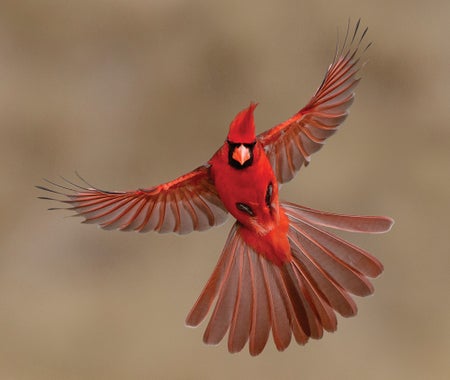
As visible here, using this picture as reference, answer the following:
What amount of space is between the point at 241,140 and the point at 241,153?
0.02 meters

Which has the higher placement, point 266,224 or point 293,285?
point 266,224

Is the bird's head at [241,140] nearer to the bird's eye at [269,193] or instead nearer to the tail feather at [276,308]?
the bird's eye at [269,193]

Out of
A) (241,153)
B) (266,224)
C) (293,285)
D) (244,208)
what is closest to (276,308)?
(293,285)

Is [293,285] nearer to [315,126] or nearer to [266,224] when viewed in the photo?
[266,224]

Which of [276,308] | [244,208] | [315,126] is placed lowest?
[276,308]

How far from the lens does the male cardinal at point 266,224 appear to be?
64.7 inches

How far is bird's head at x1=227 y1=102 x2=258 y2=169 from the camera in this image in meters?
1.49

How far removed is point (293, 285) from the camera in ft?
6.46

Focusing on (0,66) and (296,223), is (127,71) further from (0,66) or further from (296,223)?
(296,223)

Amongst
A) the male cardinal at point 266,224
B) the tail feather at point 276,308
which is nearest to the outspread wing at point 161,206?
the male cardinal at point 266,224

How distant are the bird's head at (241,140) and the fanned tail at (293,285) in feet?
1.35

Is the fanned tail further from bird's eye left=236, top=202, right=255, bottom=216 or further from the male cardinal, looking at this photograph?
bird's eye left=236, top=202, right=255, bottom=216

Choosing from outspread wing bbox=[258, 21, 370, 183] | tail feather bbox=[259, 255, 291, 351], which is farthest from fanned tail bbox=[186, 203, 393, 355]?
outspread wing bbox=[258, 21, 370, 183]

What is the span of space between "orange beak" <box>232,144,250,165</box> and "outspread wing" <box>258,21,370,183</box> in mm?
234
